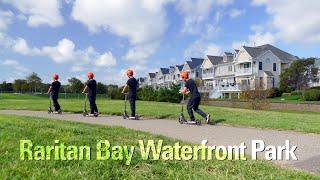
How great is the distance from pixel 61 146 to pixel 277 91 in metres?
56.6

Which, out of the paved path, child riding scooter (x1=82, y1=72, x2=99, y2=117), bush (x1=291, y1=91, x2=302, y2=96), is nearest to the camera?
the paved path

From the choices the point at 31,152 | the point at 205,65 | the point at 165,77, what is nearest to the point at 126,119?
the point at 31,152

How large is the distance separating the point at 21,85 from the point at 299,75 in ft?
167

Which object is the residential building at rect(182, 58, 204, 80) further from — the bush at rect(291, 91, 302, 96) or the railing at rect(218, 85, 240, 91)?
the bush at rect(291, 91, 302, 96)

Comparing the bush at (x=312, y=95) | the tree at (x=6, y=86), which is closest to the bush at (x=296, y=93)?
the bush at (x=312, y=95)

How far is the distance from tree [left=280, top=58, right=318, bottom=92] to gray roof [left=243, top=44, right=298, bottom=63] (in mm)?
12626

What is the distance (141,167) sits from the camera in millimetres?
5258

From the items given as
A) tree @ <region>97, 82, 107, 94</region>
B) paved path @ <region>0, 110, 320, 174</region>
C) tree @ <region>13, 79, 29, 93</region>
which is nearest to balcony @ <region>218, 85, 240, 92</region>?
tree @ <region>97, 82, 107, 94</region>

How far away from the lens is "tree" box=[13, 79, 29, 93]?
248 ft

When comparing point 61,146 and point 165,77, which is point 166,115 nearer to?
point 61,146

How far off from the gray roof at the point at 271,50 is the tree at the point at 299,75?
12626mm

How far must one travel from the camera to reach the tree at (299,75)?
5728 cm

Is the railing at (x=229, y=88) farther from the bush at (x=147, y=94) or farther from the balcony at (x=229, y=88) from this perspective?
the bush at (x=147, y=94)

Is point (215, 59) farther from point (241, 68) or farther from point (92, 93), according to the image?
point (92, 93)
